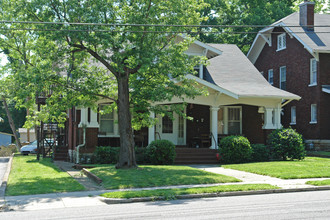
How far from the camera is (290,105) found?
3247cm

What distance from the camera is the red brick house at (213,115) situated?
22250mm

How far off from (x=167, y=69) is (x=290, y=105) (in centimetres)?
1858

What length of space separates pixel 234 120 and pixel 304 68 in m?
7.79

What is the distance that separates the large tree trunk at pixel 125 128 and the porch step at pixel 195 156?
5.27 m

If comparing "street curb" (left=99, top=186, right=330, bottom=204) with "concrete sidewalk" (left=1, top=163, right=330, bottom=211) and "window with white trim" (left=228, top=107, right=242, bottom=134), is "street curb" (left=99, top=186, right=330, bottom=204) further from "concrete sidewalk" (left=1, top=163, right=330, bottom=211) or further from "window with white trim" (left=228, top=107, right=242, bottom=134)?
"window with white trim" (left=228, top=107, right=242, bottom=134)

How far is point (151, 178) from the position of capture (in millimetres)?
14352

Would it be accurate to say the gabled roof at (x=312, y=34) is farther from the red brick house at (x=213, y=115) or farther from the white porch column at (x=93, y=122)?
the white porch column at (x=93, y=122)

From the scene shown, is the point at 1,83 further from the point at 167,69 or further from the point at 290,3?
the point at 290,3

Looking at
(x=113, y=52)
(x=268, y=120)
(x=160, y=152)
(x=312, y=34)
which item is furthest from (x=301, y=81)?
(x=113, y=52)

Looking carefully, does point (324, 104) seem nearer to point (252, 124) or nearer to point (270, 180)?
point (252, 124)

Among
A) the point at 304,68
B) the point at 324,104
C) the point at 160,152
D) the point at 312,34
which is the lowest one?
the point at 160,152

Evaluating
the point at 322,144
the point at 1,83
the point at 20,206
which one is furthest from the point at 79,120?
the point at 322,144

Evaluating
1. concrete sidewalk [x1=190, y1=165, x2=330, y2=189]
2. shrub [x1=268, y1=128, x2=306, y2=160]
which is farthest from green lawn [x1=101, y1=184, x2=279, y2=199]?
shrub [x1=268, y1=128, x2=306, y2=160]

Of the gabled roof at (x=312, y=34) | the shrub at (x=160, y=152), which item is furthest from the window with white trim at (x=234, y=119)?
the shrub at (x=160, y=152)
